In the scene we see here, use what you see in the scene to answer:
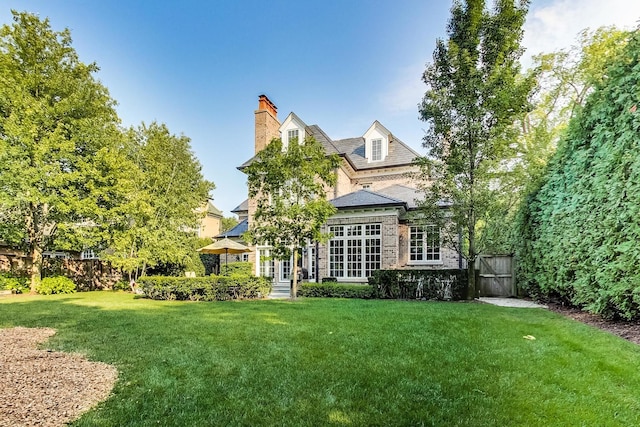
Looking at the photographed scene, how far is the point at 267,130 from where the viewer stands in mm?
19516

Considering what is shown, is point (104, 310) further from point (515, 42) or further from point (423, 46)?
point (515, 42)

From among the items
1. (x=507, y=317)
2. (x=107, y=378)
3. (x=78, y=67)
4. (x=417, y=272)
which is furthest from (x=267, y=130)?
(x=107, y=378)

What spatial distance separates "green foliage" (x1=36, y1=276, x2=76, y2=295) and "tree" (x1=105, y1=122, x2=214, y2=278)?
1.94 metres

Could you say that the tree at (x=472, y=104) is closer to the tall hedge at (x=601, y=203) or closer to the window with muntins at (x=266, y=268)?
the tall hedge at (x=601, y=203)

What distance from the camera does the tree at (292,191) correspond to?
1190 cm

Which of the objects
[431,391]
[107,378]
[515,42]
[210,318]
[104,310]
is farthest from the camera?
[515,42]

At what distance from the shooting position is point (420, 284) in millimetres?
12430

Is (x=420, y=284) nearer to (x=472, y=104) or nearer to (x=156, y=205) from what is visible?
(x=472, y=104)

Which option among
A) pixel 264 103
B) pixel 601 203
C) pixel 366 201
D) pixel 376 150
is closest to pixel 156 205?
pixel 264 103

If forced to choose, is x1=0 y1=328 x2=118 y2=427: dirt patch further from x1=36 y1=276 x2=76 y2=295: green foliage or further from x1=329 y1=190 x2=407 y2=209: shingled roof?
x1=329 y1=190 x2=407 y2=209: shingled roof

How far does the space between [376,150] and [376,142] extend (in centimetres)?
51

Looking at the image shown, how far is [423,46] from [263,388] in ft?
43.6

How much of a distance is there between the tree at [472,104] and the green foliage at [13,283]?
17.5m

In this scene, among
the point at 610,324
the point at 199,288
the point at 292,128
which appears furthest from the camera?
the point at 292,128
